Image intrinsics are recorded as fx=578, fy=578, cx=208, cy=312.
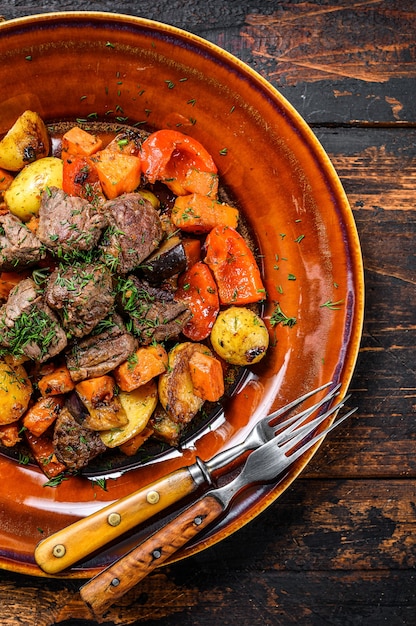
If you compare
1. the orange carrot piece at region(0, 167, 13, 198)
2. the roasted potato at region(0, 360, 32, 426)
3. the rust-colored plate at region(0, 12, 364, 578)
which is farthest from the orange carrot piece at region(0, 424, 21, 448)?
the orange carrot piece at region(0, 167, 13, 198)

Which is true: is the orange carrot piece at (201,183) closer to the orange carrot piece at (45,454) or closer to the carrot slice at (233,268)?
the carrot slice at (233,268)

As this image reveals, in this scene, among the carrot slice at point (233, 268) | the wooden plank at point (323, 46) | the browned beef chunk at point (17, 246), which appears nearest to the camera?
the browned beef chunk at point (17, 246)

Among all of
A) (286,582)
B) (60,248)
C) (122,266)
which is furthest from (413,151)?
(286,582)

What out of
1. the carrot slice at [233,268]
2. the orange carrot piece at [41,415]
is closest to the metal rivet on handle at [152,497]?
the orange carrot piece at [41,415]

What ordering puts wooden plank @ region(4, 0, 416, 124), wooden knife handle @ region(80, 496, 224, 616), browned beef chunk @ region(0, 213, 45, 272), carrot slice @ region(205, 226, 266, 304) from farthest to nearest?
1. wooden plank @ region(4, 0, 416, 124)
2. carrot slice @ region(205, 226, 266, 304)
3. browned beef chunk @ region(0, 213, 45, 272)
4. wooden knife handle @ region(80, 496, 224, 616)

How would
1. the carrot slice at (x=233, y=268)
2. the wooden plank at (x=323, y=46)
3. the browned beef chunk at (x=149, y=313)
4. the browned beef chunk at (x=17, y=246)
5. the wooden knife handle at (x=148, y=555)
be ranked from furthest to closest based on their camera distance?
1. the wooden plank at (x=323, y=46)
2. the carrot slice at (x=233, y=268)
3. the browned beef chunk at (x=149, y=313)
4. the browned beef chunk at (x=17, y=246)
5. the wooden knife handle at (x=148, y=555)

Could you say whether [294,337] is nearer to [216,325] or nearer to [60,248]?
[216,325]

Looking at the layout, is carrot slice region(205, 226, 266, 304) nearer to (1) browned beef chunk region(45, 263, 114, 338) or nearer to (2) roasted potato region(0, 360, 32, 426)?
(1) browned beef chunk region(45, 263, 114, 338)
